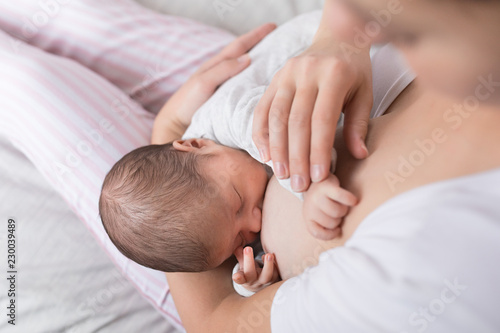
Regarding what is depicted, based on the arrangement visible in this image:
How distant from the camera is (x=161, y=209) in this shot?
0.92m

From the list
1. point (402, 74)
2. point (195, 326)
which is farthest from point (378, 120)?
point (195, 326)

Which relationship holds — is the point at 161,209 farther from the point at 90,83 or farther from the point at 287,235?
the point at 90,83

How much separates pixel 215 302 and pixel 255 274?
124mm

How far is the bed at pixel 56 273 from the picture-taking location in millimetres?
1140

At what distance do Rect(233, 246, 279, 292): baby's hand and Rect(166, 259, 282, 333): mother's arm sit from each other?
0.04 meters

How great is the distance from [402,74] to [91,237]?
3.11 feet

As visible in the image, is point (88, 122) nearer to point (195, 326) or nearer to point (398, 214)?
point (195, 326)

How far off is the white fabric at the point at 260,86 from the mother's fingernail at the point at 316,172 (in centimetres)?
6

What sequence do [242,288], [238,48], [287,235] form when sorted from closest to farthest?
1. [287,235]
2. [242,288]
3. [238,48]

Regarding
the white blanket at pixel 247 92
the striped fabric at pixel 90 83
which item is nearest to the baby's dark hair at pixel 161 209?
the white blanket at pixel 247 92

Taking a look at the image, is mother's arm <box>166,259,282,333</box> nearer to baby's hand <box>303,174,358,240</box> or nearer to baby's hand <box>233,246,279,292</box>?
baby's hand <box>233,246,279,292</box>

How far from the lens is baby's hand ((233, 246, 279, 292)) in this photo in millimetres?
890

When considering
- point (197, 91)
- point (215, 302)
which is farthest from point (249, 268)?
point (197, 91)

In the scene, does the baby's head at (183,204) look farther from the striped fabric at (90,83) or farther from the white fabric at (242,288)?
the striped fabric at (90,83)
